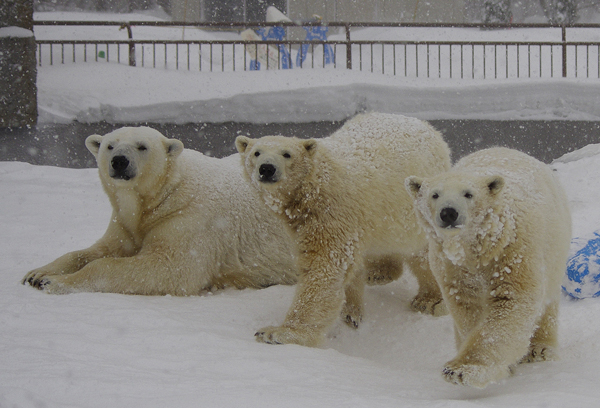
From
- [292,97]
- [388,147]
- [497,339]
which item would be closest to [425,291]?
[388,147]

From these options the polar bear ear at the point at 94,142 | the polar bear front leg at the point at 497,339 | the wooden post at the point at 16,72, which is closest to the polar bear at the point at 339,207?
the polar bear front leg at the point at 497,339

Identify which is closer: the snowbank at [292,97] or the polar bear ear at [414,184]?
the polar bear ear at [414,184]

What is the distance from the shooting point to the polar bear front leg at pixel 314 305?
3602 millimetres

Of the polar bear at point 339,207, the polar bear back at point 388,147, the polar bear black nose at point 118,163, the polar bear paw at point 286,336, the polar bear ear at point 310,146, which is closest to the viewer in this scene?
the polar bear paw at point 286,336

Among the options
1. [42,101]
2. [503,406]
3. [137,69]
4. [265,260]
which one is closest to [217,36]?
[137,69]

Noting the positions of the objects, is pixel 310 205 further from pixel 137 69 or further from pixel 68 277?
pixel 137 69

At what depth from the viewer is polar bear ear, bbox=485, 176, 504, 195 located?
118 inches

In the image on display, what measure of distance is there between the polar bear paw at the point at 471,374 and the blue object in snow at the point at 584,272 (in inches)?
80.4

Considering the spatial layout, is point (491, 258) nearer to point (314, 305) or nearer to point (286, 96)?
point (314, 305)

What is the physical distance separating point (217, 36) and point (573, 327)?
56.9 ft

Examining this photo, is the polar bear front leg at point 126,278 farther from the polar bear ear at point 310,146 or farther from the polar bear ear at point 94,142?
the polar bear ear at point 310,146

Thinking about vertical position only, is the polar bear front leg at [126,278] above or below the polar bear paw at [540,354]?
above

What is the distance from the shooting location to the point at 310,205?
392cm

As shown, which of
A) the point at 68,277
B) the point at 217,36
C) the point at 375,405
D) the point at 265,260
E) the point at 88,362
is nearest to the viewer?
the point at 375,405
